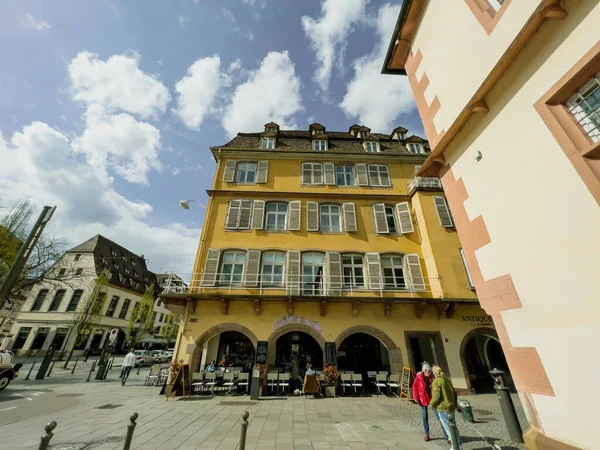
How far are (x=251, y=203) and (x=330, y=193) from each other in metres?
4.63

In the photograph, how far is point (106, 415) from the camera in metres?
7.80

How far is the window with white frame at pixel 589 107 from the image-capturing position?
2.62 metres

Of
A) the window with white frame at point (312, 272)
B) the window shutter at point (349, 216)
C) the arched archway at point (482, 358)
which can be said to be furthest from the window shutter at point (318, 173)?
the arched archway at point (482, 358)

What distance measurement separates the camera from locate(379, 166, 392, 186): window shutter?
1573cm

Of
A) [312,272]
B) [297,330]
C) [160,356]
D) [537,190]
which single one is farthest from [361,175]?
[160,356]

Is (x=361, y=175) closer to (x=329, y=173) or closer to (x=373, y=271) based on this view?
(x=329, y=173)

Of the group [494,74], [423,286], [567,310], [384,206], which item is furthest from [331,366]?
[494,74]

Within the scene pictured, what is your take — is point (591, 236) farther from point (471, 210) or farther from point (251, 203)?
point (251, 203)

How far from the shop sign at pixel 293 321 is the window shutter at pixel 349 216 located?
5249 mm

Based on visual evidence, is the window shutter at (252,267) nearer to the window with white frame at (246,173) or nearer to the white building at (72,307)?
the window with white frame at (246,173)

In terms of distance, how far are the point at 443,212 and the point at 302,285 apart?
852 centimetres

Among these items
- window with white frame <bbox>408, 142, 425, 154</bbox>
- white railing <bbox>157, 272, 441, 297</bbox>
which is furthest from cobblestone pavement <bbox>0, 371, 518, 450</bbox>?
window with white frame <bbox>408, 142, 425, 154</bbox>

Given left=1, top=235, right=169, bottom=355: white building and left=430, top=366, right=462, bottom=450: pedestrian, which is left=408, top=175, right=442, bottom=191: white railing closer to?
left=430, top=366, right=462, bottom=450: pedestrian

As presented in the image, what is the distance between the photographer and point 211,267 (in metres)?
12.8
